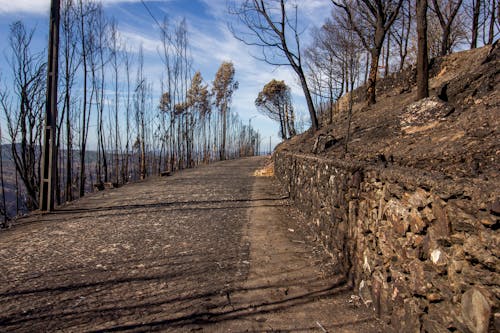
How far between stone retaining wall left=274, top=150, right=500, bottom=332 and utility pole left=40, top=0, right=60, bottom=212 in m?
5.97

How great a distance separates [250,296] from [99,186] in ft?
30.3

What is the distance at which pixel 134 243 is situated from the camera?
16.0 feet

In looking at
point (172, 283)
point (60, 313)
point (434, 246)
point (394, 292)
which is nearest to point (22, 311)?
point (60, 313)

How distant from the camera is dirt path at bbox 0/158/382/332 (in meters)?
2.82

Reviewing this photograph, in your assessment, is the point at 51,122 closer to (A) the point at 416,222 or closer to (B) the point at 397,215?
(B) the point at 397,215

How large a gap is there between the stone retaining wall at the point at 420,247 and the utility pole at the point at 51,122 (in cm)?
597

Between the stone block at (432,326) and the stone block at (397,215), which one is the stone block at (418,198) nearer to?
the stone block at (397,215)

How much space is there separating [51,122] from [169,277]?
4.99m

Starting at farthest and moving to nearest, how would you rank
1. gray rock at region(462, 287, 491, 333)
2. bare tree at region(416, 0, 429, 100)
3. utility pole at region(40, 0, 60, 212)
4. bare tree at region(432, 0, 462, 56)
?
bare tree at region(432, 0, 462, 56)
bare tree at region(416, 0, 429, 100)
utility pole at region(40, 0, 60, 212)
gray rock at region(462, 287, 491, 333)

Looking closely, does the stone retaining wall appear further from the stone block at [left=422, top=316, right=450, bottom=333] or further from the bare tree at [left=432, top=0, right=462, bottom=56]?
the bare tree at [left=432, top=0, right=462, bottom=56]

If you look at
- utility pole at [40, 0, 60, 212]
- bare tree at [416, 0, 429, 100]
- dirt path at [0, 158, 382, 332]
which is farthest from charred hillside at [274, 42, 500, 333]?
utility pole at [40, 0, 60, 212]

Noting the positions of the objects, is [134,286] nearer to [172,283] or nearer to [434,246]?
[172,283]

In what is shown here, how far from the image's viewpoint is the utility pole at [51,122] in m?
6.95

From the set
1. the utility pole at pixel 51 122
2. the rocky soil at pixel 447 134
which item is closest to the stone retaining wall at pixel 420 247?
the rocky soil at pixel 447 134
